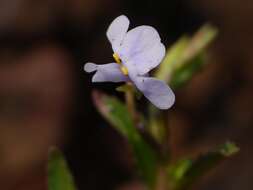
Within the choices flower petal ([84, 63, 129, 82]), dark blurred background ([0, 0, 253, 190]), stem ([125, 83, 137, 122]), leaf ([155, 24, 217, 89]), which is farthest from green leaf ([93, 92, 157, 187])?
dark blurred background ([0, 0, 253, 190])

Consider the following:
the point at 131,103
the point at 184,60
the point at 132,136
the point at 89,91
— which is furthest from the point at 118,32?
the point at 89,91

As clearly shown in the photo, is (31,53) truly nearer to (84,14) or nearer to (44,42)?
(44,42)

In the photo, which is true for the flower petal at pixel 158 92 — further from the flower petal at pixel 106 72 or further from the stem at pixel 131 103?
the stem at pixel 131 103

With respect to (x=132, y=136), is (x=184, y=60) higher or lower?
higher

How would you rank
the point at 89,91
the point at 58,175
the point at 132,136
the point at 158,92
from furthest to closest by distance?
the point at 89,91 < the point at 132,136 < the point at 58,175 < the point at 158,92

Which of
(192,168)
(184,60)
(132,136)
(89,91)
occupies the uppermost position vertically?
(89,91)

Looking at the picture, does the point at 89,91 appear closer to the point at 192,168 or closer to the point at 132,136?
the point at 132,136

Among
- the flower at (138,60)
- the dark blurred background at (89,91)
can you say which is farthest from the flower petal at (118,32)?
the dark blurred background at (89,91)
